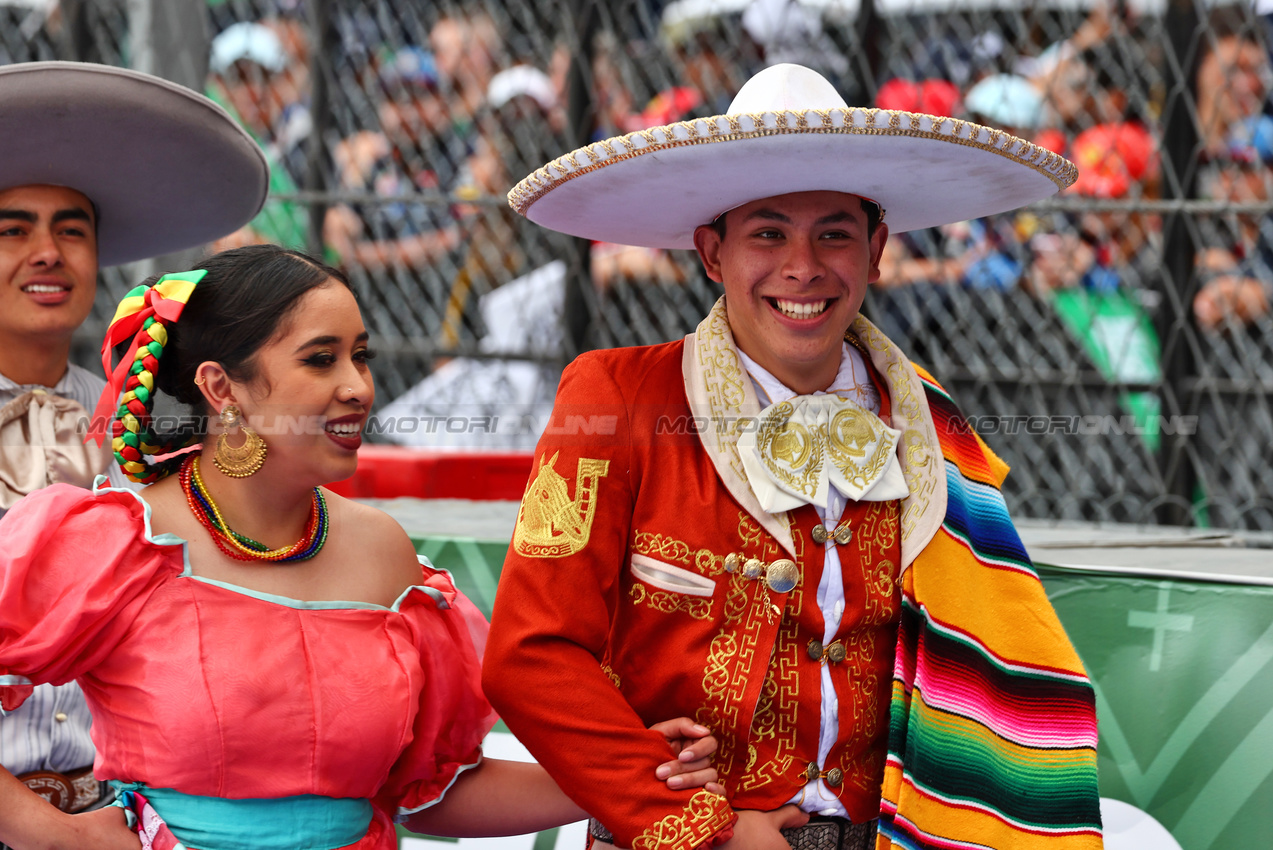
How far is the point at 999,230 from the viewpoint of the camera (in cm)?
459

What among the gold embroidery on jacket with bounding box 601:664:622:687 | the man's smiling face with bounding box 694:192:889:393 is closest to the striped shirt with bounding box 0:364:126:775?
the gold embroidery on jacket with bounding box 601:664:622:687

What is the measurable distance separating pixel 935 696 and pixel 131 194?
189cm

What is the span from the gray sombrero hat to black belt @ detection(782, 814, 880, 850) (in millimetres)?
1752

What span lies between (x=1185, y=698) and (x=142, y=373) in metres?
2.12

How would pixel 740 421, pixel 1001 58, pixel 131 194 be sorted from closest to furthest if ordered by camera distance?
pixel 740 421 → pixel 131 194 → pixel 1001 58

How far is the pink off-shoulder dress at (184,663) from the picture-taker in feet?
5.39

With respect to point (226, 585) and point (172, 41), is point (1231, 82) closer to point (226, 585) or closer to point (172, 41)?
point (172, 41)

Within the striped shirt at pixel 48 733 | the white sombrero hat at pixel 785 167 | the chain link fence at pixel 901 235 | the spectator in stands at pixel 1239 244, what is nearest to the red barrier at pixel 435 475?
the chain link fence at pixel 901 235

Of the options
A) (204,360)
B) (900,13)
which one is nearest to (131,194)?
(204,360)

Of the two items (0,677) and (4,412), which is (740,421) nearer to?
(0,677)

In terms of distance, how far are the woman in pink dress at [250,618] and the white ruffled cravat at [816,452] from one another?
1.33 feet

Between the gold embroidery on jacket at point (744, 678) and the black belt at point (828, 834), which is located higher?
the gold embroidery on jacket at point (744, 678)

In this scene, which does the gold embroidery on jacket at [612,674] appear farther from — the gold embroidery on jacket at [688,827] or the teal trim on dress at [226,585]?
the teal trim on dress at [226,585]

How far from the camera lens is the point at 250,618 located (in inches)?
67.4
